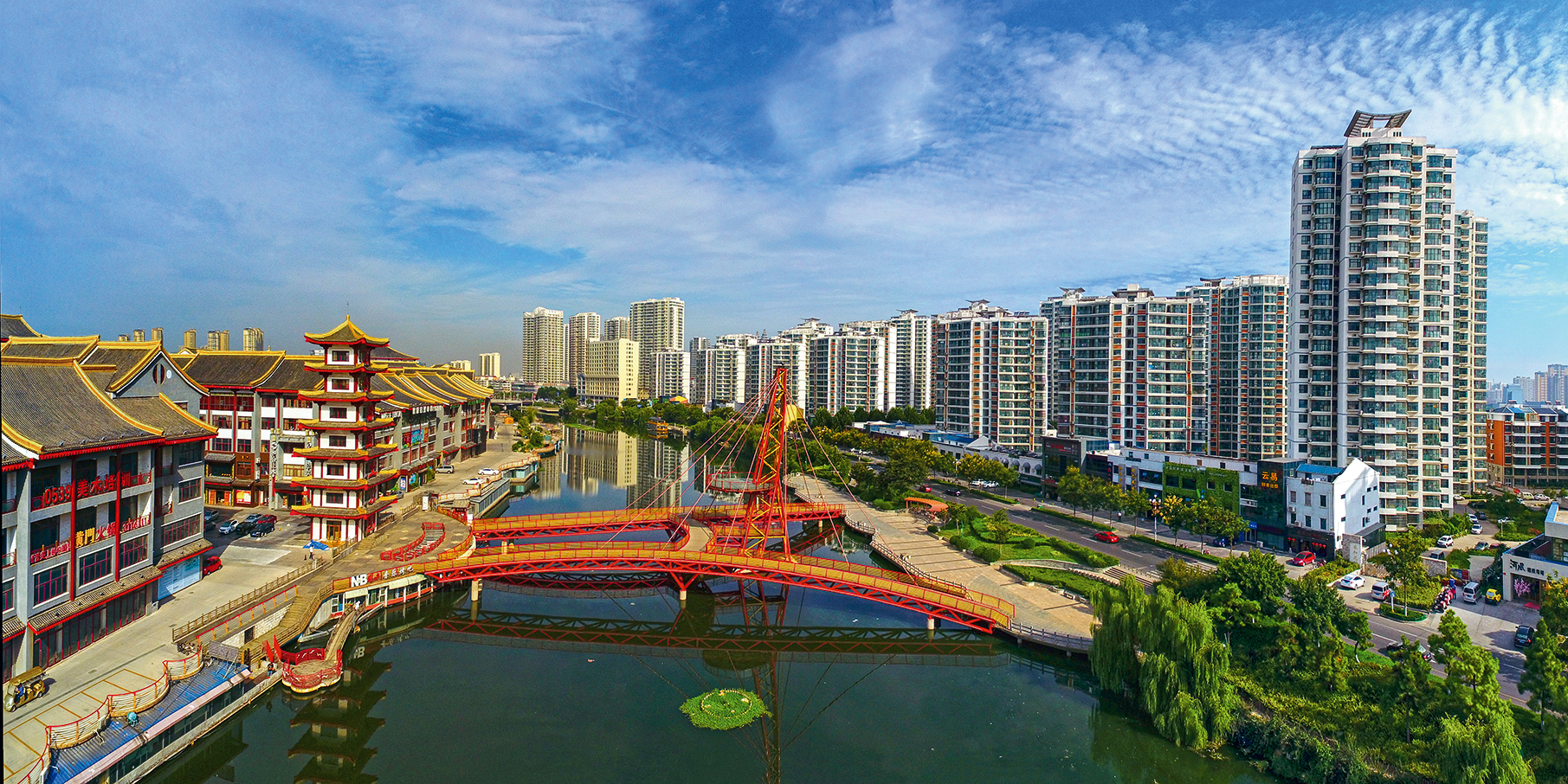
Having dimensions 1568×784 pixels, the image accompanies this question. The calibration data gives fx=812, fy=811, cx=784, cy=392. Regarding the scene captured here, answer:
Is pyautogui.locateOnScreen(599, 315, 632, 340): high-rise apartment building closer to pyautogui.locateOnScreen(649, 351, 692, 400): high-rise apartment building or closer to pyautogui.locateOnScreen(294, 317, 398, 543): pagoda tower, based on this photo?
pyautogui.locateOnScreen(649, 351, 692, 400): high-rise apartment building

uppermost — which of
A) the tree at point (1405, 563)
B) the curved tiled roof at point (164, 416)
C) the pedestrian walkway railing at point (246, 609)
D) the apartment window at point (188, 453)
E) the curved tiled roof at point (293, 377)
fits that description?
the curved tiled roof at point (293, 377)

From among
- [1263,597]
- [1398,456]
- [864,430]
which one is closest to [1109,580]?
[1263,597]

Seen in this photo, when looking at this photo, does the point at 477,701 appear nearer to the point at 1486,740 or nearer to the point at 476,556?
the point at 476,556

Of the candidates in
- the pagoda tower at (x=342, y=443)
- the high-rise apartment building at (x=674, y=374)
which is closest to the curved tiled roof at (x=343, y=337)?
the pagoda tower at (x=342, y=443)

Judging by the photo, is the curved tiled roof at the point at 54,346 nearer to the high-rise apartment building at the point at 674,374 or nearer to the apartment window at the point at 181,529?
the apartment window at the point at 181,529

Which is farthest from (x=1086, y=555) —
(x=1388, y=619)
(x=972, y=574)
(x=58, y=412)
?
(x=58, y=412)

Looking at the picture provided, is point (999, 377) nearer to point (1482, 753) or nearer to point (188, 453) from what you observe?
point (1482, 753)
